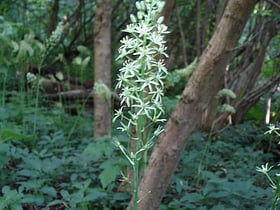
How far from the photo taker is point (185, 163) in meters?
3.79

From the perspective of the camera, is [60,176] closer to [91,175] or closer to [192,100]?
[91,175]

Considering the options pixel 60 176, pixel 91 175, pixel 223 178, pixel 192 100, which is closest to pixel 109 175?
pixel 91 175

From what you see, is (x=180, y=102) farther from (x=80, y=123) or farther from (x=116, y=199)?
(x=80, y=123)

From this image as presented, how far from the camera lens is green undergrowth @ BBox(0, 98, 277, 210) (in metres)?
2.73

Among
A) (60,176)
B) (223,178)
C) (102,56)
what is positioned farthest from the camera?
(102,56)

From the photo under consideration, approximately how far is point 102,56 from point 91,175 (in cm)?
131

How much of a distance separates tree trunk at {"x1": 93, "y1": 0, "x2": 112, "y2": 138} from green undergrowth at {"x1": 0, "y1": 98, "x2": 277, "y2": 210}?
38 cm

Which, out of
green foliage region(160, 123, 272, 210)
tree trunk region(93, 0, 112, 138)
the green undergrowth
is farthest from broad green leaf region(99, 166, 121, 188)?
tree trunk region(93, 0, 112, 138)

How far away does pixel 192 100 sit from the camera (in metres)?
2.67

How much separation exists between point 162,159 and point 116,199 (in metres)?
0.46

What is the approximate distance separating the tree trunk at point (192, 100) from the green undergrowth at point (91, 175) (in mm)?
222

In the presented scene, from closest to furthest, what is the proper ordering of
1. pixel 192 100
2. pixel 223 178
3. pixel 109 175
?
pixel 192 100 → pixel 109 175 → pixel 223 178

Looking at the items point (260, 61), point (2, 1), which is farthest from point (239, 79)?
point (2, 1)

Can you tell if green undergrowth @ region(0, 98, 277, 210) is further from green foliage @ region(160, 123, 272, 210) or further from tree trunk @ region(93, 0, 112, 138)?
tree trunk @ region(93, 0, 112, 138)
